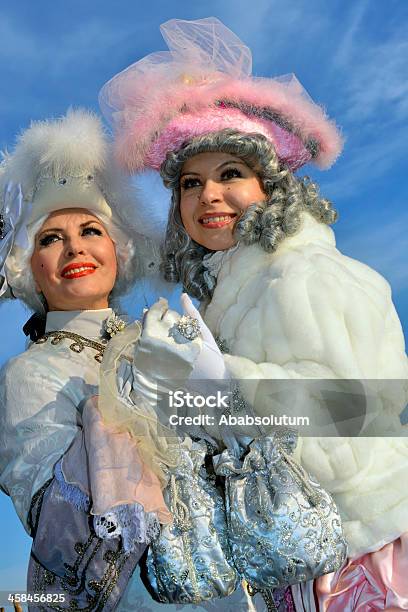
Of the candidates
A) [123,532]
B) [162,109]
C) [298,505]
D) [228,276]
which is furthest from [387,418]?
[162,109]

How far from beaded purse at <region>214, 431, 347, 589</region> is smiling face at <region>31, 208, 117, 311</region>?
1394 mm

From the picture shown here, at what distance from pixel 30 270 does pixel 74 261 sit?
33 centimetres

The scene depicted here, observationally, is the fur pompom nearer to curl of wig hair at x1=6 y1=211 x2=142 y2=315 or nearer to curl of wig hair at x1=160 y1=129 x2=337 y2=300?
curl of wig hair at x1=6 y1=211 x2=142 y2=315

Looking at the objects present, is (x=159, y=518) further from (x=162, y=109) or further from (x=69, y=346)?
(x=162, y=109)

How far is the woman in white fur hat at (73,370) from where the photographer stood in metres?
2.80

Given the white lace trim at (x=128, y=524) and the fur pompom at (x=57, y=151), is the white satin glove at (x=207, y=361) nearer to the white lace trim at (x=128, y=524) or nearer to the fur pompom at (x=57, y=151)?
the white lace trim at (x=128, y=524)

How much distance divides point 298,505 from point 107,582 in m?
0.78

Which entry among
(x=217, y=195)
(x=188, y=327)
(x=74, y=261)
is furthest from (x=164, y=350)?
(x=74, y=261)

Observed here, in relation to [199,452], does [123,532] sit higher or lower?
lower

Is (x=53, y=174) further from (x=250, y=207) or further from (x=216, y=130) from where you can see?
(x=250, y=207)

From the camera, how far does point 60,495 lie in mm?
2910

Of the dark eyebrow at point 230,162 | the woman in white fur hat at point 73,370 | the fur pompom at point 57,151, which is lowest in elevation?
the woman in white fur hat at point 73,370

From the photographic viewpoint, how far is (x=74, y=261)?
12.5 feet

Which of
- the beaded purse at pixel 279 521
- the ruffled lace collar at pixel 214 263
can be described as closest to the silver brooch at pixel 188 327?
the beaded purse at pixel 279 521
